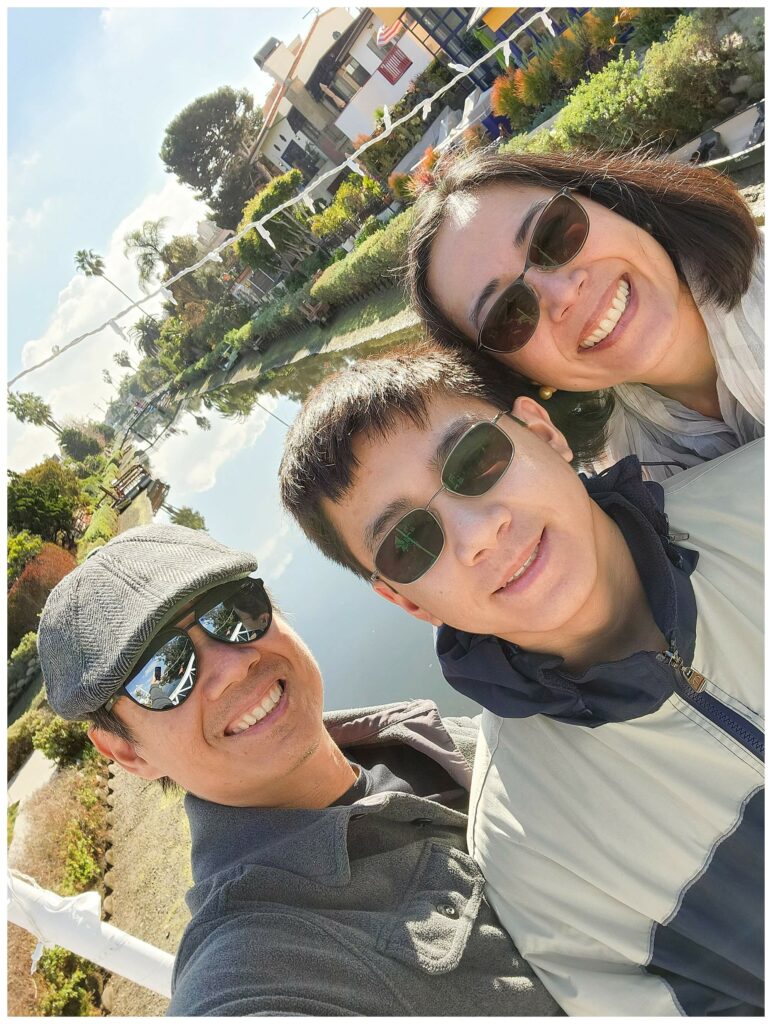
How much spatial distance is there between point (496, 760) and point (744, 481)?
111 cm

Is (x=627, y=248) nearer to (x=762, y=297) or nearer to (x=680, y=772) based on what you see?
(x=762, y=297)

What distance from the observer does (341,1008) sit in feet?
4.34

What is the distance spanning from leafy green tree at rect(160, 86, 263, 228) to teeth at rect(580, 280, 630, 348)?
42702 mm

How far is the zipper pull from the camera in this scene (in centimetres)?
147

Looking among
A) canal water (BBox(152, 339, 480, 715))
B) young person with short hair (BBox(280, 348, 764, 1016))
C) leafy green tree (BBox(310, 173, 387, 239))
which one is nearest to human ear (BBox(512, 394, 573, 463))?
young person with short hair (BBox(280, 348, 764, 1016))

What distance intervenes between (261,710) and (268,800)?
31 cm

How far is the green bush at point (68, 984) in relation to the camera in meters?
4.96

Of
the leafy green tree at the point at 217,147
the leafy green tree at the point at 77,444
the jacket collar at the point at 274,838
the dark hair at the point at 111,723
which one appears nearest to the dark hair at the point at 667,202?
the jacket collar at the point at 274,838

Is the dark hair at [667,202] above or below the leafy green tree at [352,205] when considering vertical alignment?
below

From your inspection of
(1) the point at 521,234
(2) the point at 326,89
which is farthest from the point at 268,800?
(2) the point at 326,89

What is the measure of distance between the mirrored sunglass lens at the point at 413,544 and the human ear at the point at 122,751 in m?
1.12

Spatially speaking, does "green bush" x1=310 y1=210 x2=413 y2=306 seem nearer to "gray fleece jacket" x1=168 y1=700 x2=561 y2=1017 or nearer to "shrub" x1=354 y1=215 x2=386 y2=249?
"shrub" x1=354 y1=215 x2=386 y2=249

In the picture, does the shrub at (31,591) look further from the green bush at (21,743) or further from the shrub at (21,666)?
the green bush at (21,743)

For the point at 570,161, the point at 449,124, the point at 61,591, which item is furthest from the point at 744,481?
the point at 449,124
